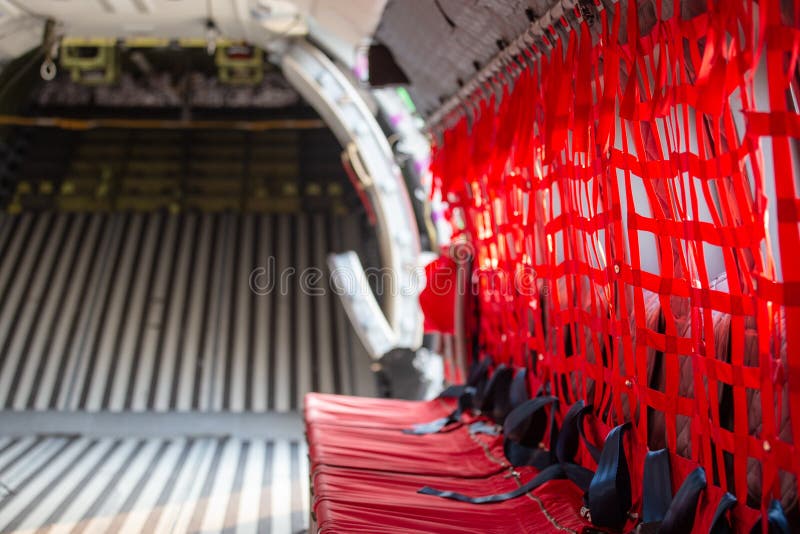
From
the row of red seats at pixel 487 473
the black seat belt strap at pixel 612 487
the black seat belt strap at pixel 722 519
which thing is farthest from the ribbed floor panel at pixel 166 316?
the black seat belt strap at pixel 722 519

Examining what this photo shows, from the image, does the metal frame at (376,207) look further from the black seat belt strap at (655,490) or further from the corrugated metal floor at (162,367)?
the black seat belt strap at (655,490)

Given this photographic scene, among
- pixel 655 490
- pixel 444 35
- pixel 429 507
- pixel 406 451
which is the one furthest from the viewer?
pixel 444 35

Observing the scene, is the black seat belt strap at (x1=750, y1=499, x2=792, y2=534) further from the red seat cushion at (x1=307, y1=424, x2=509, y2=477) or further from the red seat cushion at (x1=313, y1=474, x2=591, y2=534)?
the red seat cushion at (x1=307, y1=424, x2=509, y2=477)

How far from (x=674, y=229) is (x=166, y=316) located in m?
4.81

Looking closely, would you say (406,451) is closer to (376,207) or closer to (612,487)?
(612,487)

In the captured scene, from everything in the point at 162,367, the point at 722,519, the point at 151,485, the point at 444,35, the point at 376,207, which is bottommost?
the point at 151,485

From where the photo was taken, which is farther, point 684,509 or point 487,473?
point 487,473

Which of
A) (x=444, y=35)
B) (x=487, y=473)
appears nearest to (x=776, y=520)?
(x=487, y=473)

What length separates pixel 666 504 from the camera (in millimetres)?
1932

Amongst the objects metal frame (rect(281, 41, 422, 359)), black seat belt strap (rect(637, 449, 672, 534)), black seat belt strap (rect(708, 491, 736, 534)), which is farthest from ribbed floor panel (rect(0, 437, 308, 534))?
black seat belt strap (rect(708, 491, 736, 534))

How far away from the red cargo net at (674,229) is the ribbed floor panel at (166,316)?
115 inches

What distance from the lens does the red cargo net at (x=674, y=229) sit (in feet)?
5.13

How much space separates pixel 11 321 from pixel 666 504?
529 cm

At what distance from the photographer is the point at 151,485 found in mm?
4066
